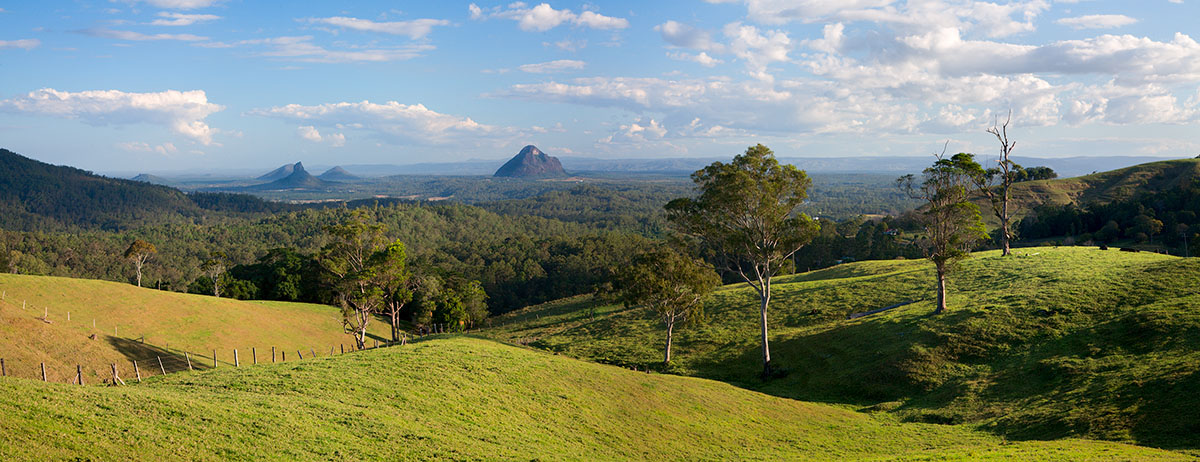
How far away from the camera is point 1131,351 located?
26188mm

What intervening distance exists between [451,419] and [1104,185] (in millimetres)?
159642

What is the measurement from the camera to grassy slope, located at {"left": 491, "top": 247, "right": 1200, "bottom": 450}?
22.2 metres

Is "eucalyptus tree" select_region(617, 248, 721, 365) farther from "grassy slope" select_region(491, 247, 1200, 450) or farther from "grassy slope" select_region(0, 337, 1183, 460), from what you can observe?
"grassy slope" select_region(0, 337, 1183, 460)

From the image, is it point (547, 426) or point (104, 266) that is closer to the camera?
point (547, 426)

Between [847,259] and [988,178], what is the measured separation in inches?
2355

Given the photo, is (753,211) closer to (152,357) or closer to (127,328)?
(152,357)

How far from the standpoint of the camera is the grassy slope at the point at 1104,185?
369ft

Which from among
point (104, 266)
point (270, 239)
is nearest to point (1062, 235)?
point (104, 266)

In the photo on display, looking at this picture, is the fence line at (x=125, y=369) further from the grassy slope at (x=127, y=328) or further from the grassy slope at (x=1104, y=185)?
the grassy slope at (x=1104, y=185)

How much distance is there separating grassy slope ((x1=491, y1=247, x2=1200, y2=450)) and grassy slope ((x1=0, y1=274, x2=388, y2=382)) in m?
25.2

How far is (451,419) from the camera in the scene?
1983cm

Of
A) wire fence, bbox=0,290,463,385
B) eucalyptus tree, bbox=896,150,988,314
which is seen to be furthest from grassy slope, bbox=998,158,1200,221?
wire fence, bbox=0,290,463,385

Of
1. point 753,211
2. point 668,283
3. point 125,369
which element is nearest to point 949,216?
point 753,211

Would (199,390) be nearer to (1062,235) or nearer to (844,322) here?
(844,322)
